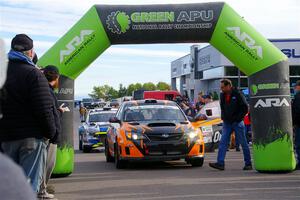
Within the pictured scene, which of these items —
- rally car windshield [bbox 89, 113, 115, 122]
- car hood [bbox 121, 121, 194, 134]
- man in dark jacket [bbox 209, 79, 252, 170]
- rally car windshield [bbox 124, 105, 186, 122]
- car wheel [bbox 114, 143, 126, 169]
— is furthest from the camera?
rally car windshield [bbox 89, 113, 115, 122]

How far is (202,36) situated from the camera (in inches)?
384

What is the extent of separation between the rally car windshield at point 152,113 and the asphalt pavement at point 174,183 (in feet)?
3.45

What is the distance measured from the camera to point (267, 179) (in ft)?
29.8

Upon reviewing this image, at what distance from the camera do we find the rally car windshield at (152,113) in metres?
11.8

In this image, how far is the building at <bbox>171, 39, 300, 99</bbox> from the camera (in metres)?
38.2

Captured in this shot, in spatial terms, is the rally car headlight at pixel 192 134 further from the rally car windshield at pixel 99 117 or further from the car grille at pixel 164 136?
the rally car windshield at pixel 99 117

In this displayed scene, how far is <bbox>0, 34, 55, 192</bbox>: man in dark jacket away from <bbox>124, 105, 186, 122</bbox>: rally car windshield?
264 inches

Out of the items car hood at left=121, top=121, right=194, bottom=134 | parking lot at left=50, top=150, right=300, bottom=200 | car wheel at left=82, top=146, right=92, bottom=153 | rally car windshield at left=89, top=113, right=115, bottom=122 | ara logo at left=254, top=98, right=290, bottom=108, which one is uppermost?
ara logo at left=254, top=98, right=290, bottom=108

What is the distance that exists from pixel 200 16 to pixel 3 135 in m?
5.44

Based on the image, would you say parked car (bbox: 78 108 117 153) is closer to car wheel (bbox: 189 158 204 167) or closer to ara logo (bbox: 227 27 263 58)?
car wheel (bbox: 189 158 204 167)

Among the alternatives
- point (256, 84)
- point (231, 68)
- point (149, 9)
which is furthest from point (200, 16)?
point (231, 68)

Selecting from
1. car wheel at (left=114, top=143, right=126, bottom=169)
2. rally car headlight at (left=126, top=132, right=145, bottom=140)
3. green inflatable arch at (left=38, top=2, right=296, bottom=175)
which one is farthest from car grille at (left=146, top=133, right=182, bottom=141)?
green inflatable arch at (left=38, top=2, right=296, bottom=175)

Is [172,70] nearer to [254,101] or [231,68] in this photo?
[231,68]

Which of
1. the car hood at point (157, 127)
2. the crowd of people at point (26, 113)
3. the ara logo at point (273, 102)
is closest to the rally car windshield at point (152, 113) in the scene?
the car hood at point (157, 127)
